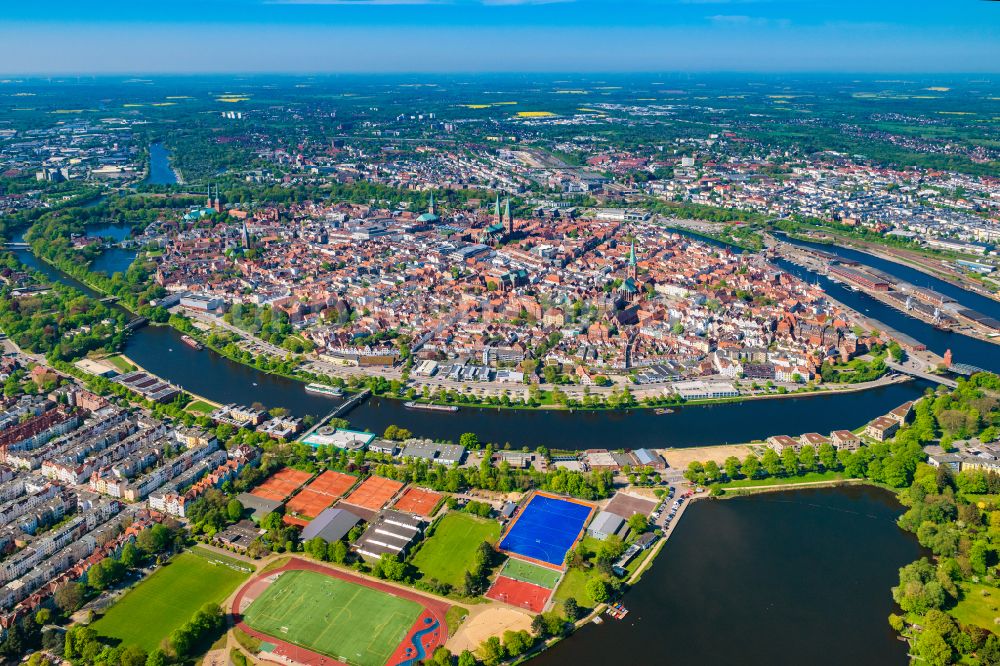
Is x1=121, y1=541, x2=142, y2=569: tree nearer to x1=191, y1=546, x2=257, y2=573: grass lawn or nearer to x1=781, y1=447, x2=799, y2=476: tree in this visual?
x1=191, y1=546, x2=257, y2=573: grass lawn

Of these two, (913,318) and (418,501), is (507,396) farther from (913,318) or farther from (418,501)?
(913,318)

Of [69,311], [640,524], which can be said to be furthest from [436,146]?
[640,524]

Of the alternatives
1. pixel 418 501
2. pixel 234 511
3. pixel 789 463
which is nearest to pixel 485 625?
pixel 418 501

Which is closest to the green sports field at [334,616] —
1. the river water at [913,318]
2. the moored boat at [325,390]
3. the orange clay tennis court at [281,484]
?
the orange clay tennis court at [281,484]

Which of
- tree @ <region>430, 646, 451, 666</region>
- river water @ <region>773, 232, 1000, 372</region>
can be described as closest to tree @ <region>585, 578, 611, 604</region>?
tree @ <region>430, 646, 451, 666</region>

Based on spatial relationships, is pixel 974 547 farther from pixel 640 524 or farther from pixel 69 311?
pixel 69 311
